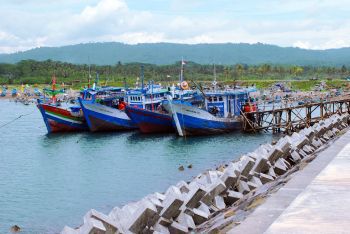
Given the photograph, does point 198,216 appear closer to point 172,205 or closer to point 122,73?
point 172,205

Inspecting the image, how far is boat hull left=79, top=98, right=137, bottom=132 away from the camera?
52031 millimetres

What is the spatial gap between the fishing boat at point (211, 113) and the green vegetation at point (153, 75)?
258 ft

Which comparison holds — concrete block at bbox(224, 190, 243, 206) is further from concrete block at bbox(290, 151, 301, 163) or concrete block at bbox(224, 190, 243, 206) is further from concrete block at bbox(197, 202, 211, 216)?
concrete block at bbox(290, 151, 301, 163)

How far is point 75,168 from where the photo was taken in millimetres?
33469

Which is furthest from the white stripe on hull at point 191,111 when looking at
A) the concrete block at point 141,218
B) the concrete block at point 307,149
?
the concrete block at point 141,218

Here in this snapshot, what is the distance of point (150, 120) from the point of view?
4925cm

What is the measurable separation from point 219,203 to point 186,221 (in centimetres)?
210

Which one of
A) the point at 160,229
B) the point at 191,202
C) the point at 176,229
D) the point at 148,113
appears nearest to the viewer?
the point at 160,229

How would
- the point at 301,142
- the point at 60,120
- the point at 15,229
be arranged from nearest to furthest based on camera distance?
the point at 15,229 < the point at 301,142 < the point at 60,120

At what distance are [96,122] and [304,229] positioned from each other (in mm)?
45607

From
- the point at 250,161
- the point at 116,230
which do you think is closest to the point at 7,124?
the point at 250,161

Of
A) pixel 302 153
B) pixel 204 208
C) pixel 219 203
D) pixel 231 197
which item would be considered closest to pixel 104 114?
pixel 302 153

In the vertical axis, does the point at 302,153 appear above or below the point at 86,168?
above

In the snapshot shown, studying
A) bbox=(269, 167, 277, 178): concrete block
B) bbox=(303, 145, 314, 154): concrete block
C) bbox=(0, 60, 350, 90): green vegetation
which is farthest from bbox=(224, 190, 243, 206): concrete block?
bbox=(0, 60, 350, 90): green vegetation
